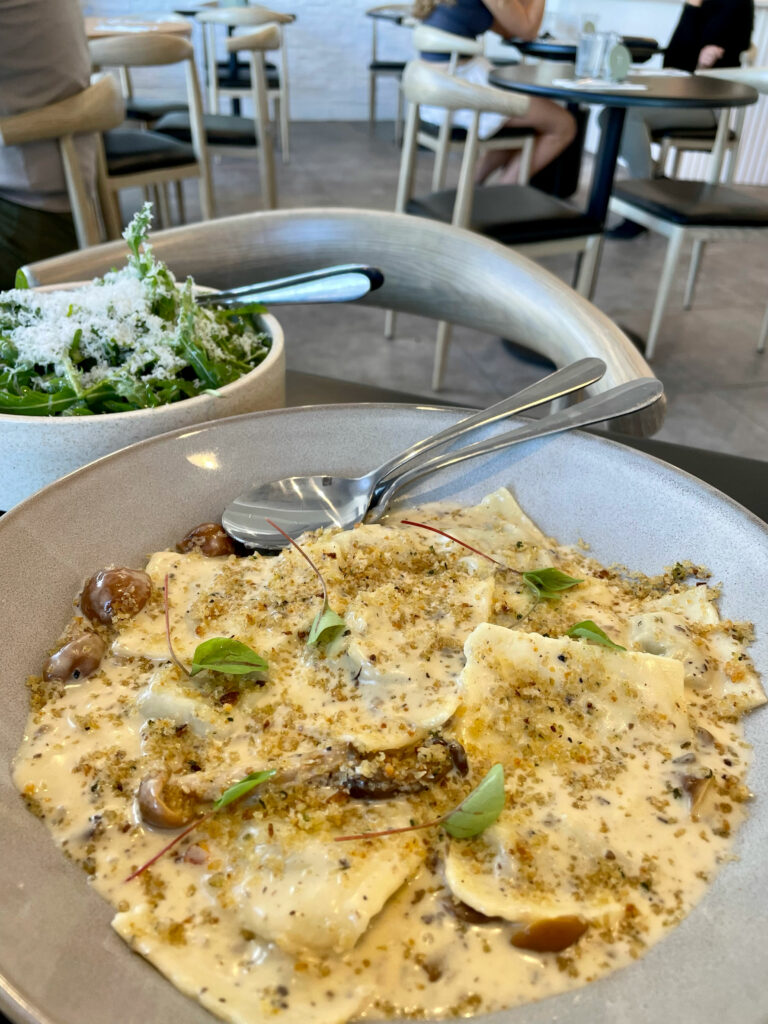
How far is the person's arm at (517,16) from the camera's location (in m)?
4.35

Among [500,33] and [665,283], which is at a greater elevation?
[500,33]

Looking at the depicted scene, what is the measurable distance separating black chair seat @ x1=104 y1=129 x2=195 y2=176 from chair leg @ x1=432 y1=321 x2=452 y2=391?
1707 millimetres

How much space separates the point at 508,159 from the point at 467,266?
4328mm

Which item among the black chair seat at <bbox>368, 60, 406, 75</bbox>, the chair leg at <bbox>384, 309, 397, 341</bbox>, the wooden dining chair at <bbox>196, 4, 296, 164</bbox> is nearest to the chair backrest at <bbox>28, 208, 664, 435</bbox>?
the chair leg at <bbox>384, 309, 397, 341</bbox>

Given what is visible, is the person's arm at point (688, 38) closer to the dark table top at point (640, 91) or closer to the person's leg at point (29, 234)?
the dark table top at point (640, 91)

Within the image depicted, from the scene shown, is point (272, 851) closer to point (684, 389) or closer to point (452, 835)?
point (452, 835)

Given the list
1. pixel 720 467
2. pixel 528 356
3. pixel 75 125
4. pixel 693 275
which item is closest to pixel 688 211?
pixel 528 356

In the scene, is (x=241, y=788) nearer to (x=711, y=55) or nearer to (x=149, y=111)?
(x=149, y=111)

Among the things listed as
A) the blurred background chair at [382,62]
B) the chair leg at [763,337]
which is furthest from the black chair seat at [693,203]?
the blurred background chair at [382,62]

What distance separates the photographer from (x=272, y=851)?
0.55 metres

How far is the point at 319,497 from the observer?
2.99 ft

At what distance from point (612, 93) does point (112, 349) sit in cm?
267

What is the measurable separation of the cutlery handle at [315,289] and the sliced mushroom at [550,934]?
807mm

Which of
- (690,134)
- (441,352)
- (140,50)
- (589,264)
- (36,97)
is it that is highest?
(140,50)
